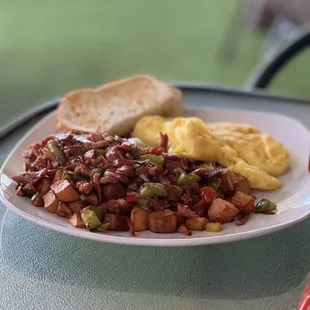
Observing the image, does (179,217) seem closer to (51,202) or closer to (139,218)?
(139,218)

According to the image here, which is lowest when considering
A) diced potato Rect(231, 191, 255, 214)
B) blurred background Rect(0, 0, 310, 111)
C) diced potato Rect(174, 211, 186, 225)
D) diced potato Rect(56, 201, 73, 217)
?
blurred background Rect(0, 0, 310, 111)

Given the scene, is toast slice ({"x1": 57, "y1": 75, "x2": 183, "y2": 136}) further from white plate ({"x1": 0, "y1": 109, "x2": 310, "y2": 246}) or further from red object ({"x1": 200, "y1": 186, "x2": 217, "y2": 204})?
red object ({"x1": 200, "y1": 186, "x2": 217, "y2": 204})

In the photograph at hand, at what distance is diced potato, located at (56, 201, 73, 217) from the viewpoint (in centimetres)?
101

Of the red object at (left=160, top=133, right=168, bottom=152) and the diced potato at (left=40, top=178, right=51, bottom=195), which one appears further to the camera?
the red object at (left=160, top=133, right=168, bottom=152)

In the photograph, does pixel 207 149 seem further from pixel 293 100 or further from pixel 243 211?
pixel 293 100

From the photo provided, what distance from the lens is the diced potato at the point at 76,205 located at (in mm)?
1013

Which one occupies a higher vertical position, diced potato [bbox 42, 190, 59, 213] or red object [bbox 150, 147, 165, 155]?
red object [bbox 150, 147, 165, 155]

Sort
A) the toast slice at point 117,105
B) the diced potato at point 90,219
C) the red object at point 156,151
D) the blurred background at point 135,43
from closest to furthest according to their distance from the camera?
the diced potato at point 90,219, the red object at point 156,151, the toast slice at point 117,105, the blurred background at point 135,43

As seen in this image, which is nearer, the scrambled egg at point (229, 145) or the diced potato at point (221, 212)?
the diced potato at point (221, 212)

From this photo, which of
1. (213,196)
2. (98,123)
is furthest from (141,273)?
(98,123)

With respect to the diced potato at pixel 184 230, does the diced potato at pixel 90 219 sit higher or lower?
lower

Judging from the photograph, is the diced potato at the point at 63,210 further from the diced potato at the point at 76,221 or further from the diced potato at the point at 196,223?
the diced potato at the point at 196,223

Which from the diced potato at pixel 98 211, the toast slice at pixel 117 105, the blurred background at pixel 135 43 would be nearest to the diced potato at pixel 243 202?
the diced potato at pixel 98 211

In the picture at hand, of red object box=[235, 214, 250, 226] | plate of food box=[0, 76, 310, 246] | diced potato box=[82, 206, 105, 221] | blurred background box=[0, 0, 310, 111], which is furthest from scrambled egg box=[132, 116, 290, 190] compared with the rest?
blurred background box=[0, 0, 310, 111]
